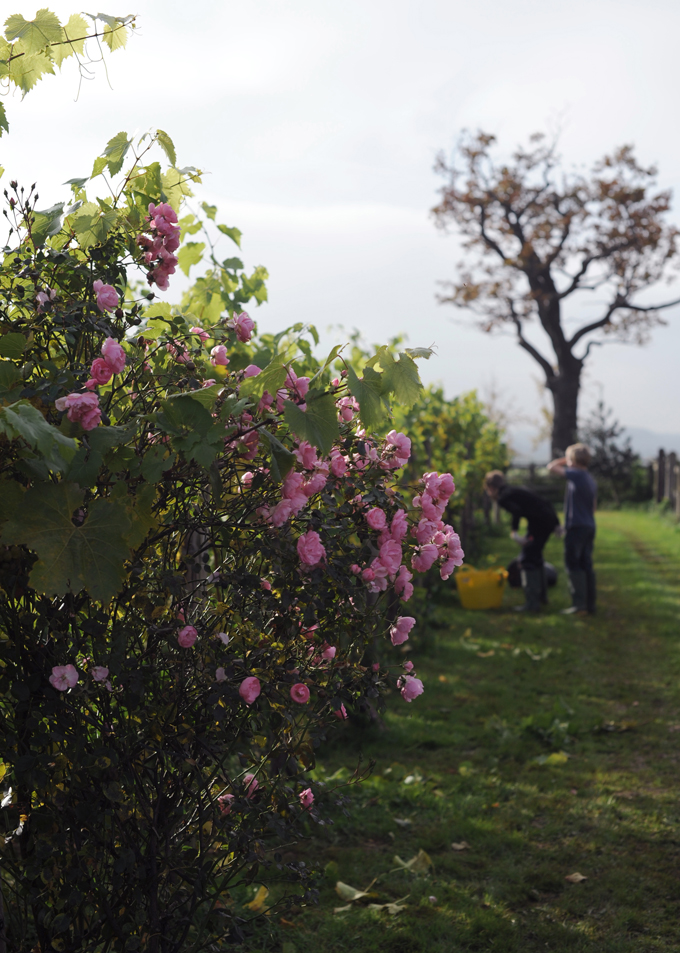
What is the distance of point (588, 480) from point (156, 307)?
6803mm

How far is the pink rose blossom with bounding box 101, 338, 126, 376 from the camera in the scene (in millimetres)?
1850

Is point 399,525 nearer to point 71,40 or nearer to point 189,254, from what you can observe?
point 71,40

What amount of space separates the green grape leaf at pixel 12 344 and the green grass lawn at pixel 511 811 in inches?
57.3

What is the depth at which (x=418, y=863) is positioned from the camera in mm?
3623

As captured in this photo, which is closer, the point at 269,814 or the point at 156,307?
the point at 269,814

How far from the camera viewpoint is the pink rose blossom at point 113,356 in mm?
1850

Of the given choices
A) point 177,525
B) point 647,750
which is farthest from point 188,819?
point 647,750

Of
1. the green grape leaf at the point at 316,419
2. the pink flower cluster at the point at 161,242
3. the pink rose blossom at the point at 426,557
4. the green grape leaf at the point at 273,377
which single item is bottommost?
the pink rose blossom at the point at 426,557

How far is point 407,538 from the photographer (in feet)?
7.64

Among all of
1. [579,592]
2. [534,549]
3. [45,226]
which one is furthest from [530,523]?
[45,226]

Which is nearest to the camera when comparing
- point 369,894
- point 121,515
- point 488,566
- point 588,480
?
point 121,515

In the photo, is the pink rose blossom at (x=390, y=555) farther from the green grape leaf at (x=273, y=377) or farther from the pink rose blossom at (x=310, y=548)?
the green grape leaf at (x=273, y=377)

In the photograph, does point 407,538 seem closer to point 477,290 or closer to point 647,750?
point 647,750

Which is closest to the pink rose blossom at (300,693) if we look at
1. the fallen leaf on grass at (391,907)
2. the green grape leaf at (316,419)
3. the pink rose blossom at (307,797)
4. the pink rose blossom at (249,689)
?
the pink rose blossom at (249,689)
